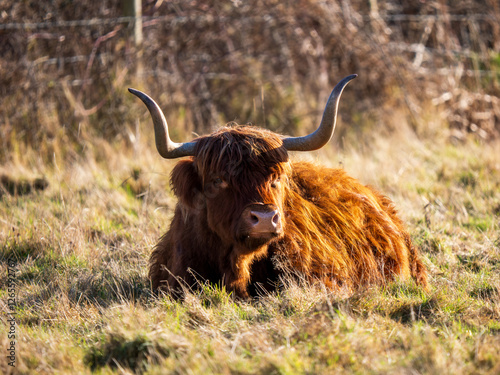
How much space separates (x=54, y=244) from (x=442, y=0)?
8872mm

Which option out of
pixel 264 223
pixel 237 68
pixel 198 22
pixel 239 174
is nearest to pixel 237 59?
pixel 237 68

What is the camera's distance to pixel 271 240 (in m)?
3.51

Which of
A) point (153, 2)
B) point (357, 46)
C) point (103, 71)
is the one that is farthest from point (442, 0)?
point (103, 71)

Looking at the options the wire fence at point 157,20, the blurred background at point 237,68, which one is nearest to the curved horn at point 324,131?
the blurred background at point 237,68

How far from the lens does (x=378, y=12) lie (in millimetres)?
10570

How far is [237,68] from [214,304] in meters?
6.88

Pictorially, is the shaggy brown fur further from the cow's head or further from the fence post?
the fence post

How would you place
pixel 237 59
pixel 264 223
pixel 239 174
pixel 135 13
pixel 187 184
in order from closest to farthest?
pixel 264 223 → pixel 239 174 → pixel 187 184 → pixel 135 13 → pixel 237 59

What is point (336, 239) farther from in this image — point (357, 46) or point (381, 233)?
point (357, 46)

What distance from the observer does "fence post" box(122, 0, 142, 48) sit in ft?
26.9

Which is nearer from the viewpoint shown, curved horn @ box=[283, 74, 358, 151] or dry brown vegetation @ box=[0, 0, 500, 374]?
dry brown vegetation @ box=[0, 0, 500, 374]

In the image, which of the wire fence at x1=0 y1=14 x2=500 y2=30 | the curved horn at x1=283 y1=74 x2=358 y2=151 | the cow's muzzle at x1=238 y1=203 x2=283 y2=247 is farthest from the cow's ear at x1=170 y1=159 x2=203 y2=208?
the wire fence at x1=0 y1=14 x2=500 y2=30

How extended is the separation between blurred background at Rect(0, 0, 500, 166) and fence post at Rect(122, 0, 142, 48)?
0.02 m

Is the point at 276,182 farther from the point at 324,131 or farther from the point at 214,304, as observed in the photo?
the point at 214,304
